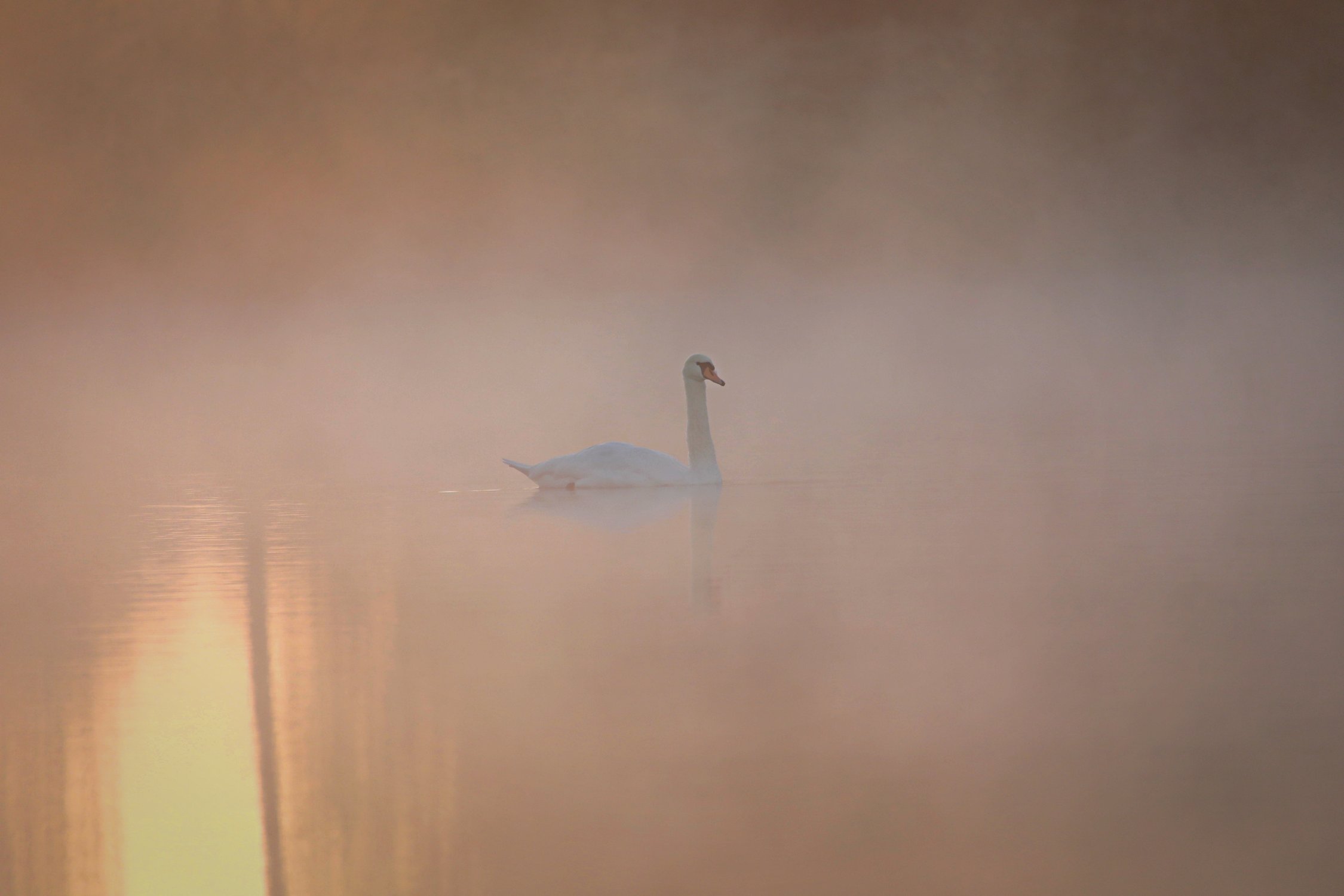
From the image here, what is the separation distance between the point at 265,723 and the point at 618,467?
13.9 feet

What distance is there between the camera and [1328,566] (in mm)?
3359

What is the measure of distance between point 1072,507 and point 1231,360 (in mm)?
15607

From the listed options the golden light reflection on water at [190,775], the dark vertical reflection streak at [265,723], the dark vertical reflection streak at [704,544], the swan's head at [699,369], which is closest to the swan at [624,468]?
the dark vertical reflection streak at [704,544]

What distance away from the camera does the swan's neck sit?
21.1 feet

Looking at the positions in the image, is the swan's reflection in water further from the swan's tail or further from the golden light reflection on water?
the golden light reflection on water

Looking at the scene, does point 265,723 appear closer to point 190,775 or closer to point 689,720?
point 190,775

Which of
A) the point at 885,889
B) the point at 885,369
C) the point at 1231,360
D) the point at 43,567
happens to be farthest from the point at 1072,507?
the point at 885,369

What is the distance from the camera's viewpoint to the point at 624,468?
6.34 m

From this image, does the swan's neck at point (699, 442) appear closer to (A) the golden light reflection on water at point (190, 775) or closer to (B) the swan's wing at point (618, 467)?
(B) the swan's wing at point (618, 467)

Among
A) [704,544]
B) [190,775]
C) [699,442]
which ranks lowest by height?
[190,775]

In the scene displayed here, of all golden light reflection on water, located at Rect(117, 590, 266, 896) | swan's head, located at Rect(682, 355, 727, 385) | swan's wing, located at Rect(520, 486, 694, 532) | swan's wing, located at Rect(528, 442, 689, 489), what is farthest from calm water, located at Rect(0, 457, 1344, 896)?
swan's head, located at Rect(682, 355, 727, 385)

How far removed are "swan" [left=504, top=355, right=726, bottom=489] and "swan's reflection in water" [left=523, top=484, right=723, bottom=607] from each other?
56 mm

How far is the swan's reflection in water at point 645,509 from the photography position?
394 centimetres

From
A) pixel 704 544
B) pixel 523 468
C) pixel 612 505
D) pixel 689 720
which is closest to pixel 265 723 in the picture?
pixel 689 720
